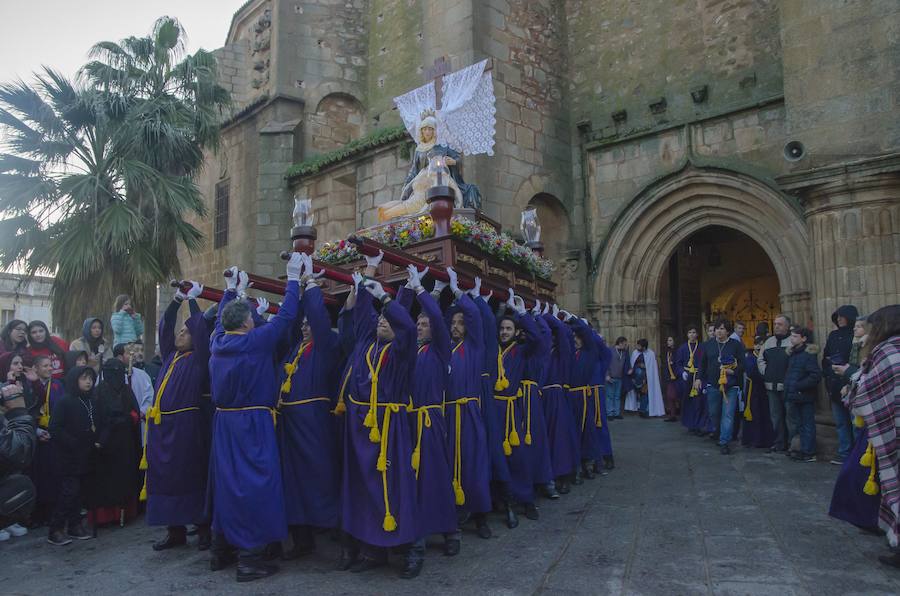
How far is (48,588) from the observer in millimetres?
4176

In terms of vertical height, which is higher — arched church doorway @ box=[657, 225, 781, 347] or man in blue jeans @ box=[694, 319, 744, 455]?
arched church doorway @ box=[657, 225, 781, 347]

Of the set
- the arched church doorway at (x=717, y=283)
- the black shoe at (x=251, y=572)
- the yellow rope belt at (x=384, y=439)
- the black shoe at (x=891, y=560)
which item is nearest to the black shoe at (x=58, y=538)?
the black shoe at (x=251, y=572)

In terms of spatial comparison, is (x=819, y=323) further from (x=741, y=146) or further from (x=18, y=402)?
(x=18, y=402)

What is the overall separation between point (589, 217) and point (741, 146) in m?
3.07

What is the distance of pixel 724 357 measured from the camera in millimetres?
8898

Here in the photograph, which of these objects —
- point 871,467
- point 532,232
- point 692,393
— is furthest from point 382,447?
point 692,393

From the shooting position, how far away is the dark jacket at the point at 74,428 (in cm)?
546

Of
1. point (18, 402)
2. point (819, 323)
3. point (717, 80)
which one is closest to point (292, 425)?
point (18, 402)

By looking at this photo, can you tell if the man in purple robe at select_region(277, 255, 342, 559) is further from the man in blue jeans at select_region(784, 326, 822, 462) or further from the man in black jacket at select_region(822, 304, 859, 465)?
the man in blue jeans at select_region(784, 326, 822, 462)

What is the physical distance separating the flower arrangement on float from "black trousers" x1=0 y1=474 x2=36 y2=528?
3.01 meters

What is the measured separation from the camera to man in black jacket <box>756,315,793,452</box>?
27.5 feet

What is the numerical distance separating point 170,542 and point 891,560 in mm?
4845

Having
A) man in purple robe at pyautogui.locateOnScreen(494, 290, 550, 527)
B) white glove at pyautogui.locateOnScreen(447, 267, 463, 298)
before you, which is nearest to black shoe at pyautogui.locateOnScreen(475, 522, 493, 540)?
man in purple robe at pyautogui.locateOnScreen(494, 290, 550, 527)

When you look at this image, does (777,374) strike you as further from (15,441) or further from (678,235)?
(15,441)
